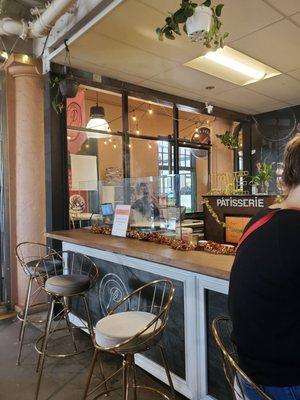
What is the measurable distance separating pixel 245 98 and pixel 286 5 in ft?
8.42

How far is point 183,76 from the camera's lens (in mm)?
4000

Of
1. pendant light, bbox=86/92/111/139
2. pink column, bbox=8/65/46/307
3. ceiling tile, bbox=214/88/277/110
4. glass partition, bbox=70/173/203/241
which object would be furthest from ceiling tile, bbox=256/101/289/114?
pink column, bbox=8/65/46/307

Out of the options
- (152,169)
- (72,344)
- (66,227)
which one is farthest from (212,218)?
(152,169)

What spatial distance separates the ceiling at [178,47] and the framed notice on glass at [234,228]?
1.70 metres

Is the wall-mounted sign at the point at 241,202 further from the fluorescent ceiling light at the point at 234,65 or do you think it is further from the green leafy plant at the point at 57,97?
the green leafy plant at the point at 57,97

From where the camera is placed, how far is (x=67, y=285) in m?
2.32

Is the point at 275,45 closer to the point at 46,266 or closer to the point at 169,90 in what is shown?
the point at 169,90

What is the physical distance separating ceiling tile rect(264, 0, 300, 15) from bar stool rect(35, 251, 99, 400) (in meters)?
2.42

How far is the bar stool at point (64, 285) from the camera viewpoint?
232cm

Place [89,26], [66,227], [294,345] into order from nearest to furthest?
[294,345] < [89,26] < [66,227]

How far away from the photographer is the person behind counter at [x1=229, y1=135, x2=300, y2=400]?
35.7 inches

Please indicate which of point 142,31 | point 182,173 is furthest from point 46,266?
point 142,31

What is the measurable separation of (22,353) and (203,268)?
1.98 metres

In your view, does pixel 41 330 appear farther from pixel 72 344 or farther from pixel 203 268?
pixel 203 268
